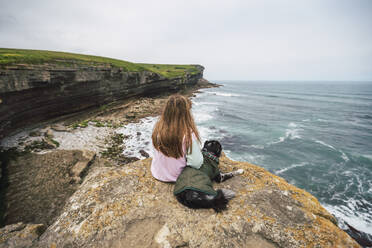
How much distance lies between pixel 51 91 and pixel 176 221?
61.3ft

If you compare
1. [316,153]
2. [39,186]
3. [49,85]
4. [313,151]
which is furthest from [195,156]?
[49,85]

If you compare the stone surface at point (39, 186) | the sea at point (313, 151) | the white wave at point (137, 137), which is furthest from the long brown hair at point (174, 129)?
the sea at point (313, 151)

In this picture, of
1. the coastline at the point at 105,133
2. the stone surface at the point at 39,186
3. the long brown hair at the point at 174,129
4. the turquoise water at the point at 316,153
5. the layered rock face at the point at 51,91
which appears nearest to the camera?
the long brown hair at the point at 174,129

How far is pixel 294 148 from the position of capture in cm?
1515

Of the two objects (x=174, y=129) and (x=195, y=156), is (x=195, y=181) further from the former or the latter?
(x=174, y=129)

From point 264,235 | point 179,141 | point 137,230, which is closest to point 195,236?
point 137,230

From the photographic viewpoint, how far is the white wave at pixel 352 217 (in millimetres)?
7261

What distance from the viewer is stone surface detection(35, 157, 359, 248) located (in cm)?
225

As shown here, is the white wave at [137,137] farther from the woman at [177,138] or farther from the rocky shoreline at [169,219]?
the woman at [177,138]

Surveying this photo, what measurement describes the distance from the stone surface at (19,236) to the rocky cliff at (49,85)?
44.7ft

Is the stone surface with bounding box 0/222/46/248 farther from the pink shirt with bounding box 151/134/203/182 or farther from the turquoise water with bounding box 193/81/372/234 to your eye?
the turquoise water with bounding box 193/81/372/234

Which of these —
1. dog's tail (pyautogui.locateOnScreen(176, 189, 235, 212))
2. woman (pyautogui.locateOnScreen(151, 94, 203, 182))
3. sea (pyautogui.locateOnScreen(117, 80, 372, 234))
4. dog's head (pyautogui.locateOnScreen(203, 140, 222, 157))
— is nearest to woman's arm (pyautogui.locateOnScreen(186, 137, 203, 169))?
woman (pyautogui.locateOnScreen(151, 94, 203, 182))

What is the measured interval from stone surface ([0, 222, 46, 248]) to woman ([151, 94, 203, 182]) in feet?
7.02

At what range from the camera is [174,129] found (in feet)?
9.09
